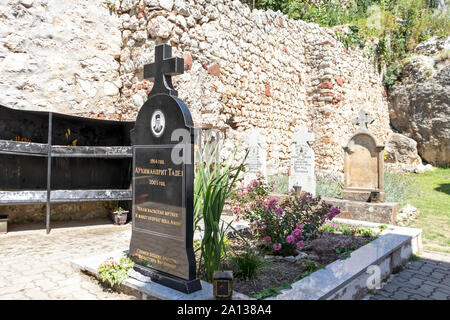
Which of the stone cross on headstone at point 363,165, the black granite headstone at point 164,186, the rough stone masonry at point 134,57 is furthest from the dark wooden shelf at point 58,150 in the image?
the stone cross on headstone at point 363,165

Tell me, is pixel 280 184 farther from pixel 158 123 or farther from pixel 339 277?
pixel 158 123

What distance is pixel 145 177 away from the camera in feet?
9.55

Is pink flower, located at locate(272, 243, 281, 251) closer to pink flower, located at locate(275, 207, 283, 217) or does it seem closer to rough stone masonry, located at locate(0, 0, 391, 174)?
pink flower, located at locate(275, 207, 283, 217)

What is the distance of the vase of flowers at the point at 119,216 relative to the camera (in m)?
5.43

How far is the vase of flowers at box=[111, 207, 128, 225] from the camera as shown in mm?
5430

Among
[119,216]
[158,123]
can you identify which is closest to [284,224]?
[158,123]

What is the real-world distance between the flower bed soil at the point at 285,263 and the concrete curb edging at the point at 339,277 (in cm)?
19

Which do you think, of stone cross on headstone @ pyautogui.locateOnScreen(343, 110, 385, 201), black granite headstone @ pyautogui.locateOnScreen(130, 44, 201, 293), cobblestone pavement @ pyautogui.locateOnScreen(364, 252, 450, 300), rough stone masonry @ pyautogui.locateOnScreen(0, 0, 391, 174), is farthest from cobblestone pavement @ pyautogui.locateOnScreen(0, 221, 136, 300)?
stone cross on headstone @ pyautogui.locateOnScreen(343, 110, 385, 201)

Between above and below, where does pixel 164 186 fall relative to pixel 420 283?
above

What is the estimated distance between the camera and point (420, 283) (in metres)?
3.28

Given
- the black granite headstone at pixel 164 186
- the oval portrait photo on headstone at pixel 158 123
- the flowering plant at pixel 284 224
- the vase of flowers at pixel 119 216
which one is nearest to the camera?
the black granite headstone at pixel 164 186

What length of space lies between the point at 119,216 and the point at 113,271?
2.78 metres

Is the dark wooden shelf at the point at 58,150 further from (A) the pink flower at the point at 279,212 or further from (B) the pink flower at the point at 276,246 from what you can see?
(B) the pink flower at the point at 276,246
